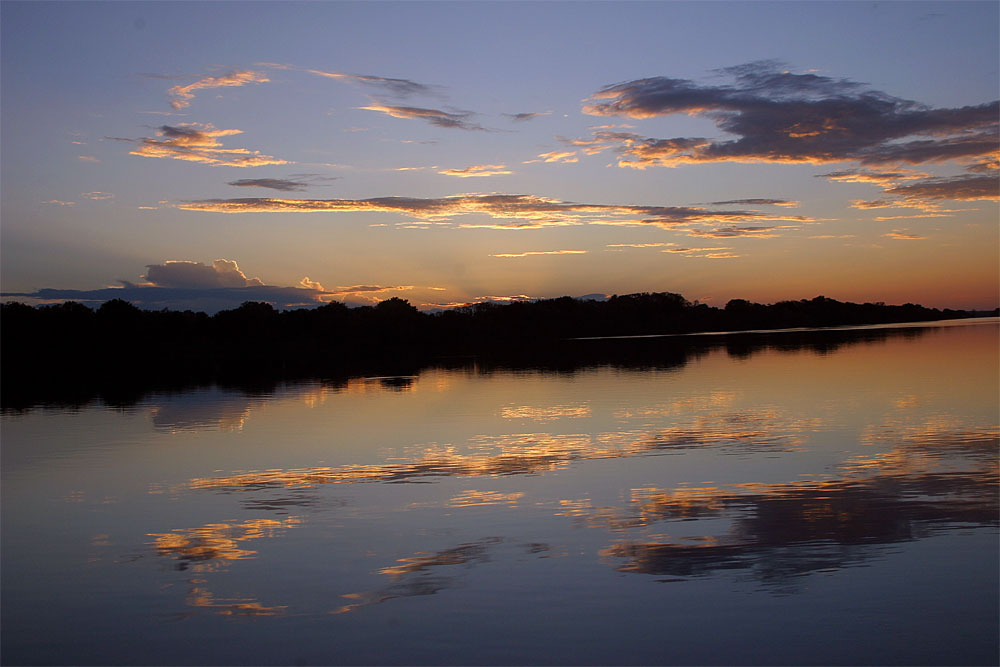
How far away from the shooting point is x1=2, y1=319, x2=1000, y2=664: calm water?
698 cm

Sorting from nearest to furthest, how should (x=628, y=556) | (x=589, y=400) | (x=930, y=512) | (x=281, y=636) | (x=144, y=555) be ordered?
1. (x=281, y=636)
2. (x=628, y=556)
3. (x=144, y=555)
4. (x=930, y=512)
5. (x=589, y=400)

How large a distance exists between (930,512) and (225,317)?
300ft

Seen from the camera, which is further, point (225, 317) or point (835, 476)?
point (225, 317)

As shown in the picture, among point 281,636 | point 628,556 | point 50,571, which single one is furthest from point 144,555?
point 628,556

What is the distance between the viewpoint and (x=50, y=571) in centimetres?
916

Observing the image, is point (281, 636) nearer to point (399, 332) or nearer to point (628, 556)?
point (628, 556)

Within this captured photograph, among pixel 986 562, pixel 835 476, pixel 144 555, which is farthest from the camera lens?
pixel 835 476

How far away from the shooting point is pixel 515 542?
9.57 meters

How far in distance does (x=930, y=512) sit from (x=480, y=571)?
19.2ft

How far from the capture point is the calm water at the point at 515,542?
22.9 feet

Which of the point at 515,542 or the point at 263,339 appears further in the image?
the point at 263,339

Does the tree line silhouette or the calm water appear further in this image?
the tree line silhouette

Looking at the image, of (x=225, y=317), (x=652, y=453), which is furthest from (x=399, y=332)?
Answer: (x=652, y=453)

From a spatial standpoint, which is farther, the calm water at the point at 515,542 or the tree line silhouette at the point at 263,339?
the tree line silhouette at the point at 263,339
